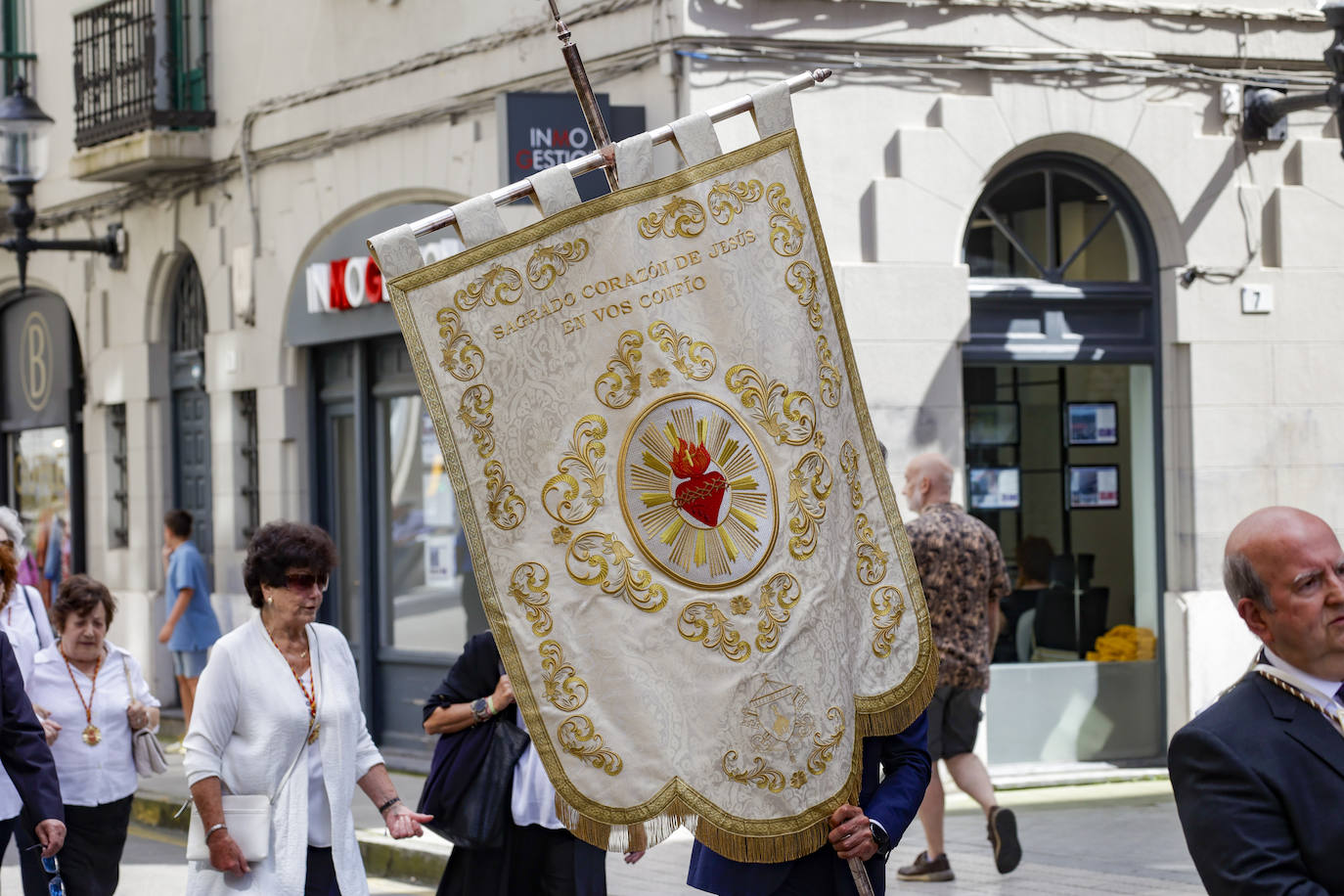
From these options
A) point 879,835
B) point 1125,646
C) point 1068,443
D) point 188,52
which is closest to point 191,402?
point 188,52

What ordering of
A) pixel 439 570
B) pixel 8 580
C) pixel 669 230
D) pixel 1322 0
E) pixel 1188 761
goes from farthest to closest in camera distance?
pixel 439 570
pixel 1322 0
pixel 8 580
pixel 669 230
pixel 1188 761

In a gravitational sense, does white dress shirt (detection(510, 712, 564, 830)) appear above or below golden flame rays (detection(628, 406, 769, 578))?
below

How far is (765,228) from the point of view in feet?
14.2

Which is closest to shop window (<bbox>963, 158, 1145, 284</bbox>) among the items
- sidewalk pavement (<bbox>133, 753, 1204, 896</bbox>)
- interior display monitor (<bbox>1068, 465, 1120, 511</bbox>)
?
interior display monitor (<bbox>1068, 465, 1120, 511</bbox>)

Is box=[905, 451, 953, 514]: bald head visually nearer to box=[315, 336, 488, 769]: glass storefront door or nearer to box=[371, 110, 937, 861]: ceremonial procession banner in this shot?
box=[371, 110, 937, 861]: ceremonial procession banner

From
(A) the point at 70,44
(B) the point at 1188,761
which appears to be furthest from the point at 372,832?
(A) the point at 70,44

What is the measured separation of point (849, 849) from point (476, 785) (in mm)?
1775

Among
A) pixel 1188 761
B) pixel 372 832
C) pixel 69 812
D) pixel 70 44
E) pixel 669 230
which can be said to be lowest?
pixel 372 832

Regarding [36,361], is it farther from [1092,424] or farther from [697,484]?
[697,484]

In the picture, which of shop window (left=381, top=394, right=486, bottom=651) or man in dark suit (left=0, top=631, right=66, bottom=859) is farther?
shop window (left=381, top=394, right=486, bottom=651)

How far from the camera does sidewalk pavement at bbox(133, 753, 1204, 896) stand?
27.9 feet

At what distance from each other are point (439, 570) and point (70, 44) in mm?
7785

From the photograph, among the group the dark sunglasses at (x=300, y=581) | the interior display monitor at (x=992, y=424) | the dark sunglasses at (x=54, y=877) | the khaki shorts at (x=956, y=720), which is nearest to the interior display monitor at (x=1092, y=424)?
the interior display monitor at (x=992, y=424)

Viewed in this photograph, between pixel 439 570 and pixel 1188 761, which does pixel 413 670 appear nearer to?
pixel 439 570
